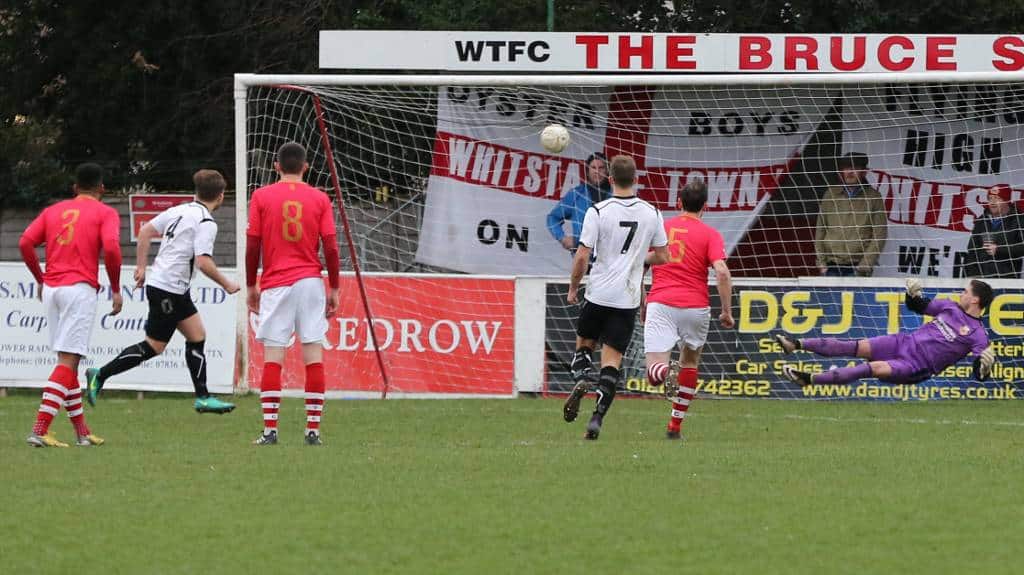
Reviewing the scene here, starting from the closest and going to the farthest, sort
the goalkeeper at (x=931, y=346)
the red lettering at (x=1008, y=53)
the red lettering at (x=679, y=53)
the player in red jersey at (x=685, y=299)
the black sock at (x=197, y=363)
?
the player in red jersey at (x=685, y=299)
the goalkeeper at (x=931, y=346)
the black sock at (x=197, y=363)
the red lettering at (x=1008, y=53)
the red lettering at (x=679, y=53)

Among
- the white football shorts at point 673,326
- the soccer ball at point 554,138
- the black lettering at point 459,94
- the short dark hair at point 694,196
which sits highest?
the black lettering at point 459,94

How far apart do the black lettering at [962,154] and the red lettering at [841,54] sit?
171 centimetres

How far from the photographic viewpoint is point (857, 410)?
14.5 m

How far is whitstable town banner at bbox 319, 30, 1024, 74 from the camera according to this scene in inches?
633

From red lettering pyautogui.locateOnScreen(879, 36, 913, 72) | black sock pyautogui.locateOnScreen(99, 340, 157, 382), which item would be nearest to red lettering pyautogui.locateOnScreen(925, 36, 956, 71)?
red lettering pyautogui.locateOnScreen(879, 36, 913, 72)

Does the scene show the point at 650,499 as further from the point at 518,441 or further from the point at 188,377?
the point at 188,377

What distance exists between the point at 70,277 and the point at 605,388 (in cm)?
355

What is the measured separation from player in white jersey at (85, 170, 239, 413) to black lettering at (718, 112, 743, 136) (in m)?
6.59

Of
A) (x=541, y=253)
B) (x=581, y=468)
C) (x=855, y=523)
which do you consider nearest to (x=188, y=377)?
(x=541, y=253)

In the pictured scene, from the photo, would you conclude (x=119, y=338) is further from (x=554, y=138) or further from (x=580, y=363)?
(x=580, y=363)

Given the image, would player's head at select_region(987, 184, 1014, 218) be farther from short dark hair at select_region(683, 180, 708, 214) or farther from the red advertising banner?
short dark hair at select_region(683, 180, 708, 214)

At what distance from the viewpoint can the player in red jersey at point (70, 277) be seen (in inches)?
422

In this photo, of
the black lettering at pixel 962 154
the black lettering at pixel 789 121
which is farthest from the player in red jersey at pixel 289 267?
the black lettering at pixel 962 154

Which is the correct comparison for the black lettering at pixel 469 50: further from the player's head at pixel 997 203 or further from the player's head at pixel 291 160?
the player's head at pixel 291 160
